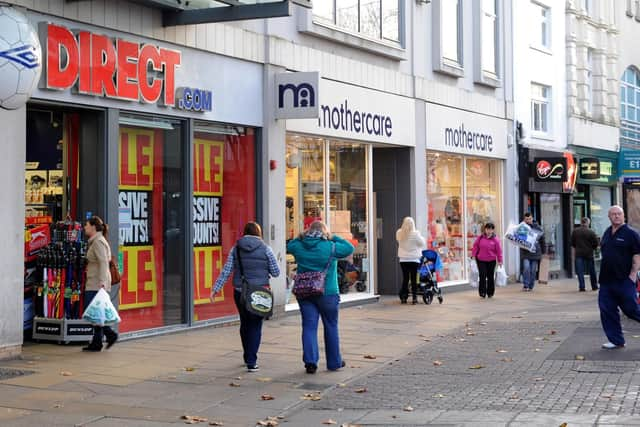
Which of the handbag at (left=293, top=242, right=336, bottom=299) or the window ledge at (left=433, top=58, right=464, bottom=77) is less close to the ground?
the window ledge at (left=433, top=58, right=464, bottom=77)

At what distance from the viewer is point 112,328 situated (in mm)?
12758

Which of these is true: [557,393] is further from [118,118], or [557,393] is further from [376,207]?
[376,207]

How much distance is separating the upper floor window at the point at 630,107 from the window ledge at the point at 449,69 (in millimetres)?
12284

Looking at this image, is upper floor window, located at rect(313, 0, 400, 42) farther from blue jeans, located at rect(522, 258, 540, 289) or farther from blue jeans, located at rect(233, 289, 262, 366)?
blue jeans, located at rect(233, 289, 262, 366)

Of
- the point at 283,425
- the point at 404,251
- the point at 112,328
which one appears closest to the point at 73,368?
the point at 112,328

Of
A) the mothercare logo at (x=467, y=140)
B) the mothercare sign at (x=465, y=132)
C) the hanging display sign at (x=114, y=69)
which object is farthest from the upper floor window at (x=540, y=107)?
the hanging display sign at (x=114, y=69)

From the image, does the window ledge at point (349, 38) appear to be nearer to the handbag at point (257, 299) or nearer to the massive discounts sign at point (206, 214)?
the massive discounts sign at point (206, 214)

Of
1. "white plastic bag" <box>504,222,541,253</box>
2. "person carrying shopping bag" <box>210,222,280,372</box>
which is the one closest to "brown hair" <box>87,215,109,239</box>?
"person carrying shopping bag" <box>210,222,280,372</box>

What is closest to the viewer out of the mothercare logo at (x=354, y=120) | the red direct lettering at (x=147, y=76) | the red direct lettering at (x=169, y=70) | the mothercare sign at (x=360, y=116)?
the red direct lettering at (x=147, y=76)

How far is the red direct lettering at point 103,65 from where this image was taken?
12.7 meters

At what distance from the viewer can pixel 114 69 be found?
513 inches

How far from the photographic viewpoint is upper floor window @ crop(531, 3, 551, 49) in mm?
27766

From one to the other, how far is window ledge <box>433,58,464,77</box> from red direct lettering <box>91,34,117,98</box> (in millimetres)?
10536

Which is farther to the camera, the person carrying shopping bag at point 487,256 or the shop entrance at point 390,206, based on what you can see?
the shop entrance at point 390,206
